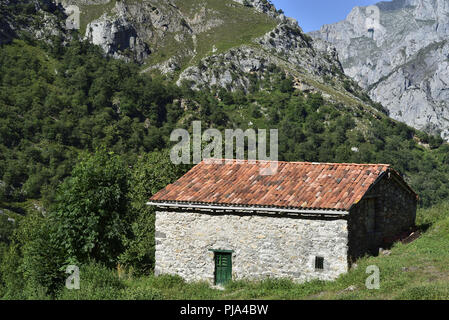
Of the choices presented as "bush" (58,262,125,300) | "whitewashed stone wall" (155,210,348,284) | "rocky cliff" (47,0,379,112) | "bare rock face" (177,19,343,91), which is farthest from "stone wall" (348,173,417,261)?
"bare rock face" (177,19,343,91)

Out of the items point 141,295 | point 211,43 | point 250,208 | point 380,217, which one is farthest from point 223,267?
point 211,43

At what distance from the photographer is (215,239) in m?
16.4

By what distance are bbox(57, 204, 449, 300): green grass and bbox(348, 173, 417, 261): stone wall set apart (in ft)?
2.15

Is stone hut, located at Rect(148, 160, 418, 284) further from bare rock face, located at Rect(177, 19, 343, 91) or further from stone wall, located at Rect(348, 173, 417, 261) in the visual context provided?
bare rock face, located at Rect(177, 19, 343, 91)

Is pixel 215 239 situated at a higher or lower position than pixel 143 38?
lower

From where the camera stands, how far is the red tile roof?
50.8 feet

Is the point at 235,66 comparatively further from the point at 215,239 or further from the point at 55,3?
the point at 215,239

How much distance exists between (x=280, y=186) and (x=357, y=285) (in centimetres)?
516

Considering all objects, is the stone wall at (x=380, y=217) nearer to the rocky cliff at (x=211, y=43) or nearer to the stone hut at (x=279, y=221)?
the stone hut at (x=279, y=221)

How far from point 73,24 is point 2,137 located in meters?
75.4

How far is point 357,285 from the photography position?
12977 millimetres
